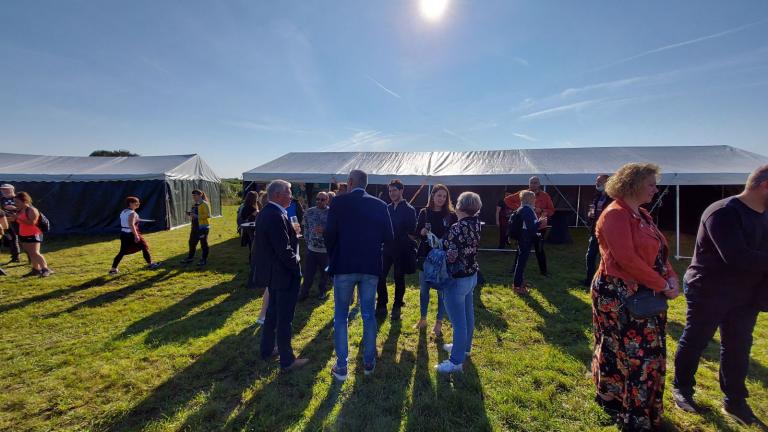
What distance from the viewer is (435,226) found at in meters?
3.90

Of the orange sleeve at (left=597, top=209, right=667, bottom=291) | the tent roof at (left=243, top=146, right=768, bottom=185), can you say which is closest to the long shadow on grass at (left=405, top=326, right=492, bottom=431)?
the orange sleeve at (left=597, top=209, right=667, bottom=291)

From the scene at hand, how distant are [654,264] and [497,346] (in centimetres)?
195

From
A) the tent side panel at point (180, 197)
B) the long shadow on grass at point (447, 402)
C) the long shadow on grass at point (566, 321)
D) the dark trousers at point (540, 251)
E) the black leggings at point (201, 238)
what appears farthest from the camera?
the tent side panel at point (180, 197)

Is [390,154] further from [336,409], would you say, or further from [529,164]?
[336,409]

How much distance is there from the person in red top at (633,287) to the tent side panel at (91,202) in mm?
13947

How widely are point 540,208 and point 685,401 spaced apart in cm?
445

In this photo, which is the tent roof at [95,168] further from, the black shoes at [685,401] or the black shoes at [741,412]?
the black shoes at [741,412]

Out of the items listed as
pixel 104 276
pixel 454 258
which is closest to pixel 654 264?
pixel 454 258

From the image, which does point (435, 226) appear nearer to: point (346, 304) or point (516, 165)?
point (346, 304)

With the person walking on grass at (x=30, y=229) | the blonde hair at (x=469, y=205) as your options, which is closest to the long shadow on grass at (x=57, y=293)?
the person walking on grass at (x=30, y=229)

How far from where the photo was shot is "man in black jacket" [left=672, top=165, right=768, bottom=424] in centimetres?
210

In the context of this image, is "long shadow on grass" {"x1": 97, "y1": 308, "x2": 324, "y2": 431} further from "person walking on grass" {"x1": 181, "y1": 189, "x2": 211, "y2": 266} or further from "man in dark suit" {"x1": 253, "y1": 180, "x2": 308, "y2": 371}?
"person walking on grass" {"x1": 181, "y1": 189, "x2": 211, "y2": 266}

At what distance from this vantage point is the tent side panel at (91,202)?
11.3m

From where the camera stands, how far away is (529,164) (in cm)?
1013
